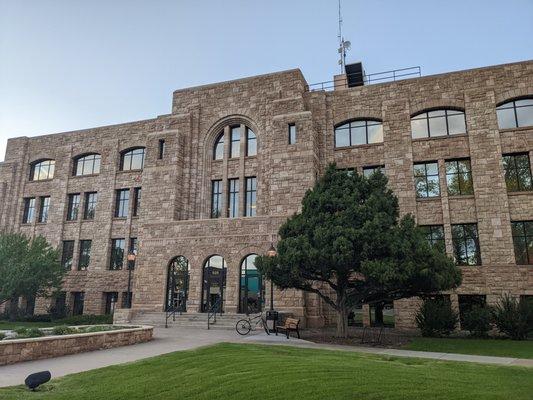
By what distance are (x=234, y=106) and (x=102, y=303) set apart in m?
17.1

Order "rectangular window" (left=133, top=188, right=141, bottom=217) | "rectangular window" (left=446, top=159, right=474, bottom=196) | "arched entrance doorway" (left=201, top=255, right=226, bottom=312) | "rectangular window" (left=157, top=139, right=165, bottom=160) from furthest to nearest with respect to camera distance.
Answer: "rectangular window" (left=133, top=188, right=141, bottom=217), "rectangular window" (left=157, top=139, right=165, bottom=160), "arched entrance doorway" (left=201, top=255, right=226, bottom=312), "rectangular window" (left=446, top=159, right=474, bottom=196)

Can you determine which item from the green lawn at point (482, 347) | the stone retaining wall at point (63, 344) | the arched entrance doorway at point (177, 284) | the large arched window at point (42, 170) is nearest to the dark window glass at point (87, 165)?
the large arched window at point (42, 170)

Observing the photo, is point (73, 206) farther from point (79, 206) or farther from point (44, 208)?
point (44, 208)

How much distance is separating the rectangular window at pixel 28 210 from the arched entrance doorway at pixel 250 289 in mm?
21098

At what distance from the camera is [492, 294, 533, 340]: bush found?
18844 millimetres

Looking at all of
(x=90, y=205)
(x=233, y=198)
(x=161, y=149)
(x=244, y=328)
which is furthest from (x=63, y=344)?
(x=90, y=205)

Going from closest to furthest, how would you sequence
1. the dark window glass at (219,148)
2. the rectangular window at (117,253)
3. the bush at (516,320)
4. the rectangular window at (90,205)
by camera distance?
the bush at (516,320)
the dark window glass at (219,148)
the rectangular window at (117,253)
the rectangular window at (90,205)

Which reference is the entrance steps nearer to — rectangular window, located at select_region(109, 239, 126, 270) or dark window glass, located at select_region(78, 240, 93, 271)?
rectangular window, located at select_region(109, 239, 126, 270)

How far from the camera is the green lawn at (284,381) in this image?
7.60 metres

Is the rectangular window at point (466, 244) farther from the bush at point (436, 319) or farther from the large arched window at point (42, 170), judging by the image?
the large arched window at point (42, 170)

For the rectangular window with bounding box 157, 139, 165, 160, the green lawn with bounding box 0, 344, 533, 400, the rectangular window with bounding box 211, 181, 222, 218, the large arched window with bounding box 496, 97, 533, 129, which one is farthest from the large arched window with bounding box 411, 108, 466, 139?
the green lawn with bounding box 0, 344, 533, 400

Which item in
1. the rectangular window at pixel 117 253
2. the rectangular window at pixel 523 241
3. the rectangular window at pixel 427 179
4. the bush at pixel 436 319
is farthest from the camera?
the rectangular window at pixel 117 253

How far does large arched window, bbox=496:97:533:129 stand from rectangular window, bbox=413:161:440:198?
434 centimetres

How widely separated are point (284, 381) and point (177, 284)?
19.7 meters
